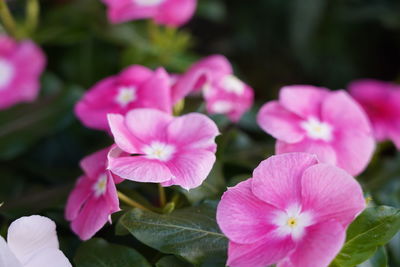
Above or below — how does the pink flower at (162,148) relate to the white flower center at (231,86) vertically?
above

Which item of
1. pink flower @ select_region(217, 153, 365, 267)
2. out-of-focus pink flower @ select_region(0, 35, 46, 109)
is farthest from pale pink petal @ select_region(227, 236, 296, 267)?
out-of-focus pink flower @ select_region(0, 35, 46, 109)

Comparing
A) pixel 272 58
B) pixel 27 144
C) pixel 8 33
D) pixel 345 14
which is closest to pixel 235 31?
pixel 272 58

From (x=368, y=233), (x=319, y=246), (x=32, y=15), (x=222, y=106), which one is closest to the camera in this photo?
(x=319, y=246)

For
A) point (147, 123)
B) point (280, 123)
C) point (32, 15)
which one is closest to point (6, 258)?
point (147, 123)

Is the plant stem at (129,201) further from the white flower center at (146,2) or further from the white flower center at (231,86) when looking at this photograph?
the white flower center at (146,2)

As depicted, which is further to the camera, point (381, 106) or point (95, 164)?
point (381, 106)

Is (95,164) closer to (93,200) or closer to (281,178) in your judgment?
(93,200)

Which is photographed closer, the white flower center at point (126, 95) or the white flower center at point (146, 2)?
the white flower center at point (126, 95)

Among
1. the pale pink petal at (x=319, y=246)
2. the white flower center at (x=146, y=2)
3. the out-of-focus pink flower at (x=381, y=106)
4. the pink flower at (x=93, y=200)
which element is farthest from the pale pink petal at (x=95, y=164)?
the out-of-focus pink flower at (x=381, y=106)
